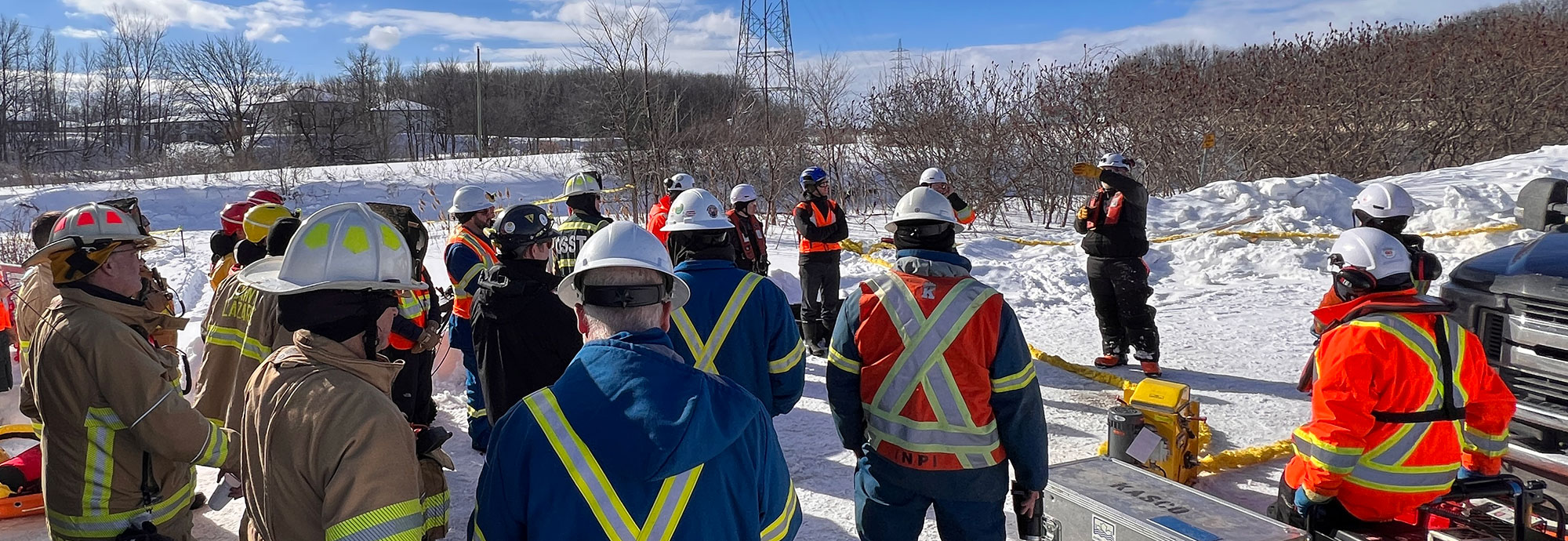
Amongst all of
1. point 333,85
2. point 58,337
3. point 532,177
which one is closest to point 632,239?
point 58,337

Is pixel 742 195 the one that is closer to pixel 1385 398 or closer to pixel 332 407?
pixel 1385 398

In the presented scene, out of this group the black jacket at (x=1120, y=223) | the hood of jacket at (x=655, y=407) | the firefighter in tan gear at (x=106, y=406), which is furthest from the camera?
the black jacket at (x=1120, y=223)

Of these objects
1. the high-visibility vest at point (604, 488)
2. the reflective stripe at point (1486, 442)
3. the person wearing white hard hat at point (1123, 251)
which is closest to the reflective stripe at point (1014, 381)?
the high-visibility vest at point (604, 488)

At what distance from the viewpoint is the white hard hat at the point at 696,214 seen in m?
3.93

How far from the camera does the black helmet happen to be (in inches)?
173

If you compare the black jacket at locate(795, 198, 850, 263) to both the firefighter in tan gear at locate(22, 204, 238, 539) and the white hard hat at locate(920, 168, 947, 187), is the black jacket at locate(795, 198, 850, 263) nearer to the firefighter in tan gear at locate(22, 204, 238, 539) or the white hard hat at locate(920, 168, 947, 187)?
the white hard hat at locate(920, 168, 947, 187)

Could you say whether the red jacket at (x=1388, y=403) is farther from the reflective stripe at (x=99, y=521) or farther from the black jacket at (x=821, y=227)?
the black jacket at (x=821, y=227)

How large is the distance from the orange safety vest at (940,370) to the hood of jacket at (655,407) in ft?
4.97

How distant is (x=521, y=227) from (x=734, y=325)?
142cm

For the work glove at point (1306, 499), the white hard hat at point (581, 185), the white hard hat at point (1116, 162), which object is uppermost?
the white hard hat at point (1116, 162)

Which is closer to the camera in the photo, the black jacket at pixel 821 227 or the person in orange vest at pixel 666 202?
the person in orange vest at pixel 666 202

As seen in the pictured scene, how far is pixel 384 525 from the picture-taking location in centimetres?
200

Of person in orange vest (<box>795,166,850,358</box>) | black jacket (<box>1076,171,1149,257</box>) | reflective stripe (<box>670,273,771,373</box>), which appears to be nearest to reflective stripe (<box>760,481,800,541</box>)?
reflective stripe (<box>670,273,771,373</box>)

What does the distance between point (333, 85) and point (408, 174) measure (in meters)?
21.6
